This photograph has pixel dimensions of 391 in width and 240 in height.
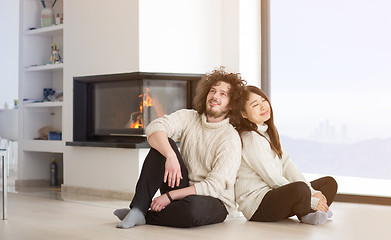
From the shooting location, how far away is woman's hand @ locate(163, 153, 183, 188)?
3.17 meters

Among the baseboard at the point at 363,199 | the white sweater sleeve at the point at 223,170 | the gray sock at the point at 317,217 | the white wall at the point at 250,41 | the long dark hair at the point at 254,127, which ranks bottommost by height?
the baseboard at the point at 363,199

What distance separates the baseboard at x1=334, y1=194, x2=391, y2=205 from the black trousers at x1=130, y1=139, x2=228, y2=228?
1816 mm

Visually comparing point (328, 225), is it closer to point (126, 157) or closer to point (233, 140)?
point (233, 140)

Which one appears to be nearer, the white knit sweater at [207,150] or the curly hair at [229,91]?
the white knit sweater at [207,150]

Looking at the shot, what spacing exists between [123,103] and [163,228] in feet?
7.15

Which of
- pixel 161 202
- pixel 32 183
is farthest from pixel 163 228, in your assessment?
pixel 32 183

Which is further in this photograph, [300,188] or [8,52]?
[8,52]

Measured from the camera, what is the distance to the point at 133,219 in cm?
323

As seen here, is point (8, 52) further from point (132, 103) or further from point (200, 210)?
point (200, 210)

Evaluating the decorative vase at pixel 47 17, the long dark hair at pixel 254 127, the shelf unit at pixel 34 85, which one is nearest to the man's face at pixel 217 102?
the long dark hair at pixel 254 127

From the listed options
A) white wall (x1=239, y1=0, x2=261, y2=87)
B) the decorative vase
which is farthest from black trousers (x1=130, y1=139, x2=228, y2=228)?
the decorative vase

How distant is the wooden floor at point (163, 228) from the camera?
3.05 m

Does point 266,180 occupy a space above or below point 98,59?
below

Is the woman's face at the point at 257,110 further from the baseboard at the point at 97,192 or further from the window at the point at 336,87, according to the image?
the baseboard at the point at 97,192
